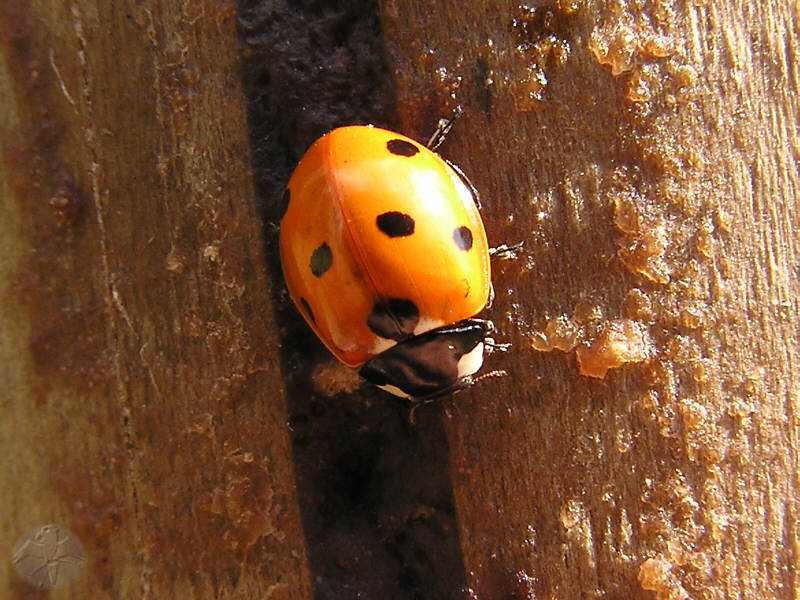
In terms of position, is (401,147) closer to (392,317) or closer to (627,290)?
(392,317)

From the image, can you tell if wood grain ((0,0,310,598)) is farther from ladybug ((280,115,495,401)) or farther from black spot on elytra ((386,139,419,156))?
black spot on elytra ((386,139,419,156))

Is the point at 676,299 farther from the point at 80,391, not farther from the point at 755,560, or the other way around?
the point at 80,391

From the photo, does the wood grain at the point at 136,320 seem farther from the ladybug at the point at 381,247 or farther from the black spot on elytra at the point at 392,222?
the black spot on elytra at the point at 392,222

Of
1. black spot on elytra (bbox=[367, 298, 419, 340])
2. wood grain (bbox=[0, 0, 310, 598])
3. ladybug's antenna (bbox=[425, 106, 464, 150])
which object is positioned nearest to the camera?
wood grain (bbox=[0, 0, 310, 598])

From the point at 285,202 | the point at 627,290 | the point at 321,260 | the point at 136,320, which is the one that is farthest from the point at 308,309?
the point at 627,290

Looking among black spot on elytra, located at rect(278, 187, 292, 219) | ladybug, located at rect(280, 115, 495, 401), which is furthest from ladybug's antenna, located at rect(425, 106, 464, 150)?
black spot on elytra, located at rect(278, 187, 292, 219)

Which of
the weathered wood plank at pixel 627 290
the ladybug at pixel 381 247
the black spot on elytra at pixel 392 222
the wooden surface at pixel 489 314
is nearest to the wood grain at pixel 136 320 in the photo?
the wooden surface at pixel 489 314

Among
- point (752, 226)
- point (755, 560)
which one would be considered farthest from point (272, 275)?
point (755, 560)
